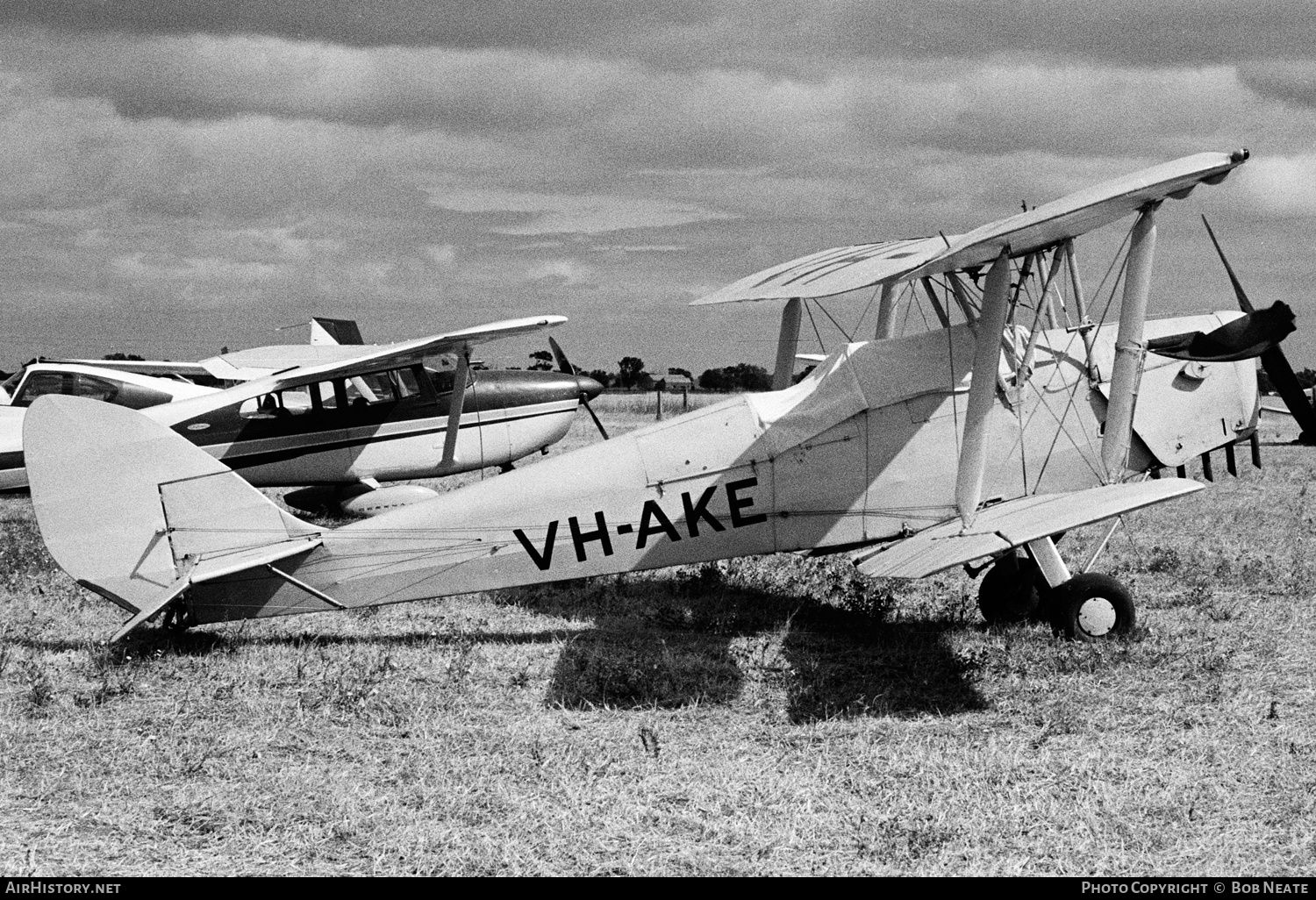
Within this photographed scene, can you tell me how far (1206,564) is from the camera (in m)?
9.72

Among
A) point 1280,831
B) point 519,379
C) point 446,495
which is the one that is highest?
point 519,379

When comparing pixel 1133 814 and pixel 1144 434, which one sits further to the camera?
pixel 1144 434

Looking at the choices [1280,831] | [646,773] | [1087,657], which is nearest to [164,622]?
[646,773]

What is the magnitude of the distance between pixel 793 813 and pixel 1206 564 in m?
6.48

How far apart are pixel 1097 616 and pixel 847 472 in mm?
1679

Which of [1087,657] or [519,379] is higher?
[519,379]

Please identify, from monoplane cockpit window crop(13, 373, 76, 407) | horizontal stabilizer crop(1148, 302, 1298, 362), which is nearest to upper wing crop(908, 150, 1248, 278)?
horizontal stabilizer crop(1148, 302, 1298, 362)

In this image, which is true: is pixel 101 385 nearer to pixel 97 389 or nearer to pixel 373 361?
pixel 97 389

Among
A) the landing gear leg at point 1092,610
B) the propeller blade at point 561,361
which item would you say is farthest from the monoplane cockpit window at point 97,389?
the landing gear leg at point 1092,610

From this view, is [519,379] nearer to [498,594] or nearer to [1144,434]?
[498,594]

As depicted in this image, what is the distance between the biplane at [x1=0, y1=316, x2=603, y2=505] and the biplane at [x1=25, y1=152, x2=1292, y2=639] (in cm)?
581

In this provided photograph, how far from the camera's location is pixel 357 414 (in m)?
13.2

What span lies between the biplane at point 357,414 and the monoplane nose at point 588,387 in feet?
0.64
